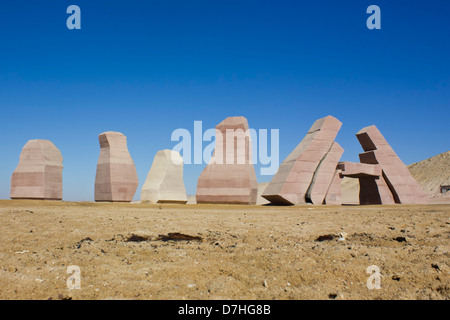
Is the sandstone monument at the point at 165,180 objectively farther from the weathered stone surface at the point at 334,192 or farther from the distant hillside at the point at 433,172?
the distant hillside at the point at 433,172

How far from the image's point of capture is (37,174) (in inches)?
808

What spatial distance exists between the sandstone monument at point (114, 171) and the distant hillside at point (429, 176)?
29432 mm

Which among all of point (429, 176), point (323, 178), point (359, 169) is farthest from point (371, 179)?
point (429, 176)

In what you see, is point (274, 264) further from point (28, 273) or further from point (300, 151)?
point (300, 151)

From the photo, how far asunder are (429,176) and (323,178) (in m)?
38.3

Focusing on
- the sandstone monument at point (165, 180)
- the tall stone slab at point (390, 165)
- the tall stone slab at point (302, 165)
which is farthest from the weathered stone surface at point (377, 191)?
the sandstone monument at point (165, 180)

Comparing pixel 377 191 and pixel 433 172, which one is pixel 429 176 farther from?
pixel 377 191

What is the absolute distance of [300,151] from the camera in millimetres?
16125

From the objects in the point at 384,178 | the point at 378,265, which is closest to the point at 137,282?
the point at 378,265

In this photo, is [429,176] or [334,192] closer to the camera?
[334,192]

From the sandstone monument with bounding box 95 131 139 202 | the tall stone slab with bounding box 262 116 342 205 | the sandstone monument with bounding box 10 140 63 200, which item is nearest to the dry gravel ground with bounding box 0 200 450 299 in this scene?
the tall stone slab with bounding box 262 116 342 205

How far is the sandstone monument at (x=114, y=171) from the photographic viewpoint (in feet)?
65.8
